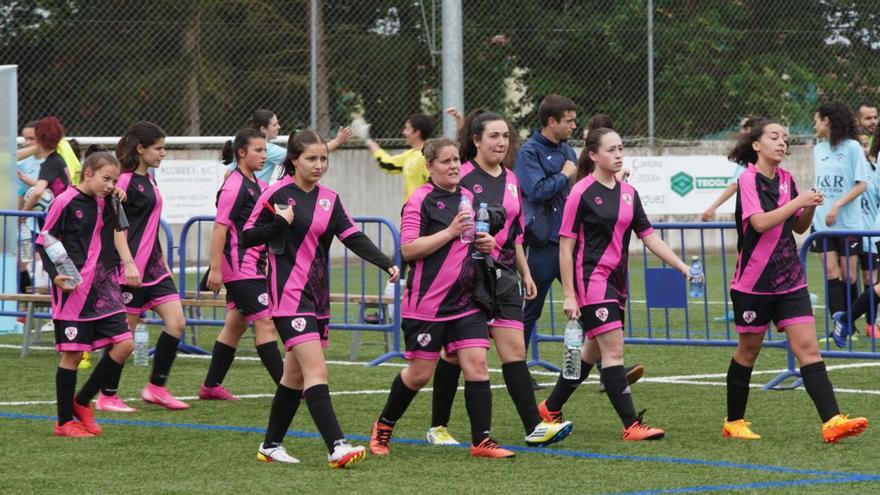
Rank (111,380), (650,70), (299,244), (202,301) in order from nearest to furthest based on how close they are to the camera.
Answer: (299,244)
(111,380)
(202,301)
(650,70)

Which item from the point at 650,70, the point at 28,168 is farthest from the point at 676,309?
the point at 650,70

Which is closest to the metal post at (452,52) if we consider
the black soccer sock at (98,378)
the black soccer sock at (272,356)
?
the black soccer sock at (272,356)

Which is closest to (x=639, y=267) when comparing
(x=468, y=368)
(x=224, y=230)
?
(x=224, y=230)

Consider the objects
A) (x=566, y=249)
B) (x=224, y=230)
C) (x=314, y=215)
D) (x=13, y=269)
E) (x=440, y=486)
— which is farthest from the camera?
(x=13, y=269)

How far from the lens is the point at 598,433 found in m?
8.61

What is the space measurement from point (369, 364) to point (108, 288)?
3.55 m

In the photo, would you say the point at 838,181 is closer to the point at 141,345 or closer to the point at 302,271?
the point at 141,345

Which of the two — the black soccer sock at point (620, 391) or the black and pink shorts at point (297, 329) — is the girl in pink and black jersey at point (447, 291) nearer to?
the black and pink shorts at point (297, 329)

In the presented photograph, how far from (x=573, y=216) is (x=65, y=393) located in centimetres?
288

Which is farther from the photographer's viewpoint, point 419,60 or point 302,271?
point 419,60

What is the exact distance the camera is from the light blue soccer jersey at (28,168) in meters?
15.8

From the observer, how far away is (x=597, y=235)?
841 centimetres

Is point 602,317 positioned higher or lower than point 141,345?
higher

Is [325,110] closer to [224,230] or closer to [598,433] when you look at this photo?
[224,230]
